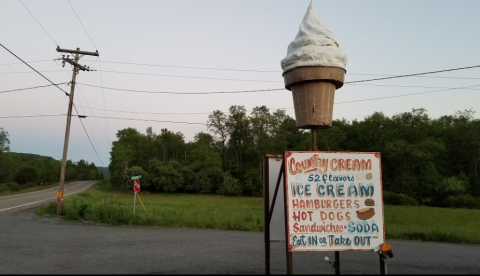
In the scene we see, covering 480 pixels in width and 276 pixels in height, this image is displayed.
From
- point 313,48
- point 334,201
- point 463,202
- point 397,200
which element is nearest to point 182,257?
point 334,201

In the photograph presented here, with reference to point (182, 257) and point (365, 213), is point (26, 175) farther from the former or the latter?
point (365, 213)

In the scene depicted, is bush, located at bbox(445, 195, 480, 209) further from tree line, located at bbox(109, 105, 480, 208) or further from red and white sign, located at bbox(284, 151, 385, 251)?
red and white sign, located at bbox(284, 151, 385, 251)

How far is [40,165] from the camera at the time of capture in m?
115

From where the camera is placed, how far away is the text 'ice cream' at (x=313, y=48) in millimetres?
5754

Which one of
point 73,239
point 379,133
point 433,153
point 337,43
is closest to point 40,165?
point 379,133

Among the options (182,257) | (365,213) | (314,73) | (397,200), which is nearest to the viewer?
(365,213)

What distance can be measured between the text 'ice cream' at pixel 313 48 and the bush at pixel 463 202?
45764 mm

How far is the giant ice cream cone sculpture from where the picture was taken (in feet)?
18.9

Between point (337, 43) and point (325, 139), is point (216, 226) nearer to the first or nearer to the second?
point (337, 43)

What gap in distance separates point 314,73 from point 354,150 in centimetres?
6381

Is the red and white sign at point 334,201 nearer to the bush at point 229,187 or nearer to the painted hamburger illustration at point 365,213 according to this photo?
the painted hamburger illustration at point 365,213

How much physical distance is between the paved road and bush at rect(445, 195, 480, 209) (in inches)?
Answer: 1548

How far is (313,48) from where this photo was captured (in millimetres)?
5770

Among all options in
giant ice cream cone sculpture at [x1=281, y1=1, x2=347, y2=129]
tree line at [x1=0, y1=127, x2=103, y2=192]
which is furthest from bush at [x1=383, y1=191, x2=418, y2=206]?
tree line at [x1=0, y1=127, x2=103, y2=192]
